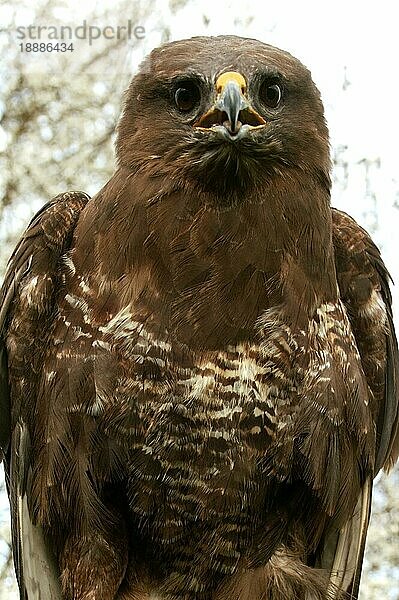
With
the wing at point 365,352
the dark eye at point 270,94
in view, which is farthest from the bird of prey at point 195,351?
the wing at point 365,352

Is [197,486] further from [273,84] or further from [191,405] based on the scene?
[273,84]

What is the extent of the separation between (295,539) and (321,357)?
0.73 m

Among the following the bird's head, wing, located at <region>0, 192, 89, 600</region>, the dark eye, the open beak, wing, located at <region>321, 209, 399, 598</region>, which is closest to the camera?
the open beak

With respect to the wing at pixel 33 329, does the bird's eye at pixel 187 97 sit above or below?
above

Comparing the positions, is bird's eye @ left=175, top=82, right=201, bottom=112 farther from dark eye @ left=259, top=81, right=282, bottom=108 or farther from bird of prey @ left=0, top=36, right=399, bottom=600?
dark eye @ left=259, top=81, right=282, bottom=108

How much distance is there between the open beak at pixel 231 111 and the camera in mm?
2695

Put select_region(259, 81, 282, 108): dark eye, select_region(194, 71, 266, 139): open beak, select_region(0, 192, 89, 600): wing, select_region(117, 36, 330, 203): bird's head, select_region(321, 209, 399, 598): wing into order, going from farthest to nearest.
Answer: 1. select_region(321, 209, 399, 598): wing
2. select_region(0, 192, 89, 600): wing
3. select_region(259, 81, 282, 108): dark eye
4. select_region(117, 36, 330, 203): bird's head
5. select_region(194, 71, 266, 139): open beak

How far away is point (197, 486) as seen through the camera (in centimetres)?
307

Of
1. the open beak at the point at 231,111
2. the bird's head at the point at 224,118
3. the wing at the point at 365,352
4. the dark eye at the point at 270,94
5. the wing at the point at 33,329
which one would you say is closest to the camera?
the open beak at the point at 231,111

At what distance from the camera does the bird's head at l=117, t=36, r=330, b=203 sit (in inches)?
111

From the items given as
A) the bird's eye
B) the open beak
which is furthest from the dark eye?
the bird's eye

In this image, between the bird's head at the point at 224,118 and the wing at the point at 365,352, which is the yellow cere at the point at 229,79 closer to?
the bird's head at the point at 224,118

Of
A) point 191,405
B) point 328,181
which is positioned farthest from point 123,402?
point 328,181

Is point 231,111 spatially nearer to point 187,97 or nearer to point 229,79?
point 229,79
